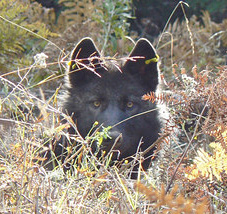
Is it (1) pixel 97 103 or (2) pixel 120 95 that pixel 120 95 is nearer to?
(2) pixel 120 95

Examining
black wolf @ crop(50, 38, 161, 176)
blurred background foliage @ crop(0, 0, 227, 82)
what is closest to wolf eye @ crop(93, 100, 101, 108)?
black wolf @ crop(50, 38, 161, 176)

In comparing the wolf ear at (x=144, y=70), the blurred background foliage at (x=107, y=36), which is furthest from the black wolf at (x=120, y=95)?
the blurred background foliage at (x=107, y=36)

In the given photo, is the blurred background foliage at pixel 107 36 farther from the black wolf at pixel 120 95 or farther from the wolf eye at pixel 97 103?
the wolf eye at pixel 97 103

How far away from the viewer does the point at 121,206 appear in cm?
239

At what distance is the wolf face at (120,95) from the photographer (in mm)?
4746

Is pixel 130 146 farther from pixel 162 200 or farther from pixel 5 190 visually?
pixel 162 200

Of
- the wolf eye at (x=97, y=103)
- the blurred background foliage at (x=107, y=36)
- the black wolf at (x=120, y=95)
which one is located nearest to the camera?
the black wolf at (x=120, y=95)

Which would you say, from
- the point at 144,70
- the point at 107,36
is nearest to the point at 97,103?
the point at 144,70

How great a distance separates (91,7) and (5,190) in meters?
5.61

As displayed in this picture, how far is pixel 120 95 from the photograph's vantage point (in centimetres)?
489

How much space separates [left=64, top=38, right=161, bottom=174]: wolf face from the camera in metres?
4.75

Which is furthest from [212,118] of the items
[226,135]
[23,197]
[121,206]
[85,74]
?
[85,74]

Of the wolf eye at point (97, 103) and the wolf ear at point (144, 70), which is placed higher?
the wolf ear at point (144, 70)

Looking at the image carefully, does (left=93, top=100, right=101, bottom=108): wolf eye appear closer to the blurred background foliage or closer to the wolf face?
the wolf face
